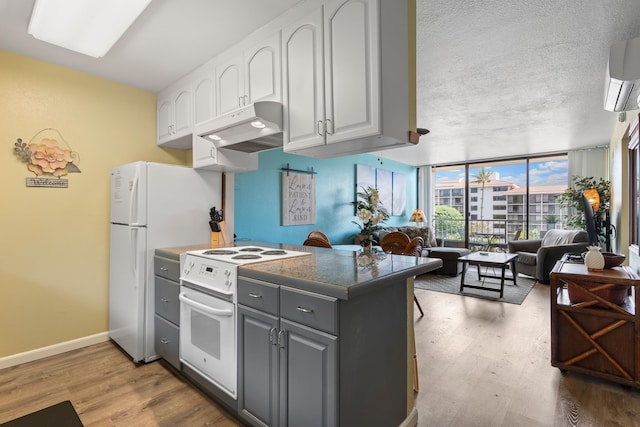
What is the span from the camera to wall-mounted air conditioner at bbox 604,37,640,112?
2.15 meters

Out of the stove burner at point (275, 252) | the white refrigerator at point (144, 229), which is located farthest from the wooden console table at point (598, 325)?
the white refrigerator at point (144, 229)

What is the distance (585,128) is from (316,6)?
4.82 metres

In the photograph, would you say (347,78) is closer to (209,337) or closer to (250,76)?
(250,76)

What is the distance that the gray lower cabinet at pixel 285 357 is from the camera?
132 cm

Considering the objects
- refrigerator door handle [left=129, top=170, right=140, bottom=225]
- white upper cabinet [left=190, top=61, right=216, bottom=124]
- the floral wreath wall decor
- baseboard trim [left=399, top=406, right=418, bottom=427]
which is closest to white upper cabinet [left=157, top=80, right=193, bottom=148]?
white upper cabinet [left=190, top=61, right=216, bottom=124]

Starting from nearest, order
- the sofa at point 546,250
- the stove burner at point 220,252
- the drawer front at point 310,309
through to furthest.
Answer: the drawer front at point 310,309
the stove burner at point 220,252
the sofa at point 546,250

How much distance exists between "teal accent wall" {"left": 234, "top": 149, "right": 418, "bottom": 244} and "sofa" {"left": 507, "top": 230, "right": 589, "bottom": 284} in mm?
3038

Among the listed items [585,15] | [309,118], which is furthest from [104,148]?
[585,15]

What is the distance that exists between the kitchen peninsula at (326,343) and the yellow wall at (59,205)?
192 cm

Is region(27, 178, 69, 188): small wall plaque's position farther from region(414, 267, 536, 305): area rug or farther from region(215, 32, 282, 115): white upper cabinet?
region(414, 267, 536, 305): area rug

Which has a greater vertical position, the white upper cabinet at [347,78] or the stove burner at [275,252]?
the white upper cabinet at [347,78]

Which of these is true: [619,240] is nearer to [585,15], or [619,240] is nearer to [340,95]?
[585,15]

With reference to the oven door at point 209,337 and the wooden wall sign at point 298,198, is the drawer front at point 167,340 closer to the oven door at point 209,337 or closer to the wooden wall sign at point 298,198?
the oven door at point 209,337

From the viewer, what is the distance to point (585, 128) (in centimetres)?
467
